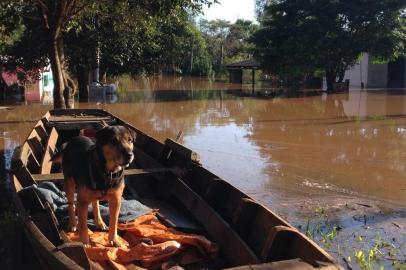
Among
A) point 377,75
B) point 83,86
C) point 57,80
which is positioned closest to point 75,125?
point 57,80

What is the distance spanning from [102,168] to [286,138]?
36.7ft

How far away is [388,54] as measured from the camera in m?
29.8

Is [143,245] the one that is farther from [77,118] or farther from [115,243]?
[77,118]

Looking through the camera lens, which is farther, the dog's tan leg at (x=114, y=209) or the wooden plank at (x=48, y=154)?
the wooden plank at (x=48, y=154)

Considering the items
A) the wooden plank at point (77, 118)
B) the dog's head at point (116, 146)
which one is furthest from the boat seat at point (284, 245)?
the wooden plank at point (77, 118)

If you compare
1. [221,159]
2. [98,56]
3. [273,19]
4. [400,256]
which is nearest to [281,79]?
[273,19]

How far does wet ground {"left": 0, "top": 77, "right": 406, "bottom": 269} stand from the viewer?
648cm

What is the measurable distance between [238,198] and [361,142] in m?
10.2

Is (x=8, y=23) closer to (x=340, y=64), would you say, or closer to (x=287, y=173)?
(x=287, y=173)

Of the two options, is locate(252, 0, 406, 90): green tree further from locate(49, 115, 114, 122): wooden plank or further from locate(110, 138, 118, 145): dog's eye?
locate(110, 138, 118, 145): dog's eye

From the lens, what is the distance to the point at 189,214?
5430mm

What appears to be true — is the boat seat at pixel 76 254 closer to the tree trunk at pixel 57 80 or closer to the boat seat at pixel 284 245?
the boat seat at pixel 284 245

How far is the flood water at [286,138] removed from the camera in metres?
9.42

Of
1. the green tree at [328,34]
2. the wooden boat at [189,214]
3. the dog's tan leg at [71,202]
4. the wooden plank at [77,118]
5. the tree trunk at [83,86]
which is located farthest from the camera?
the green tree at [328,34]
